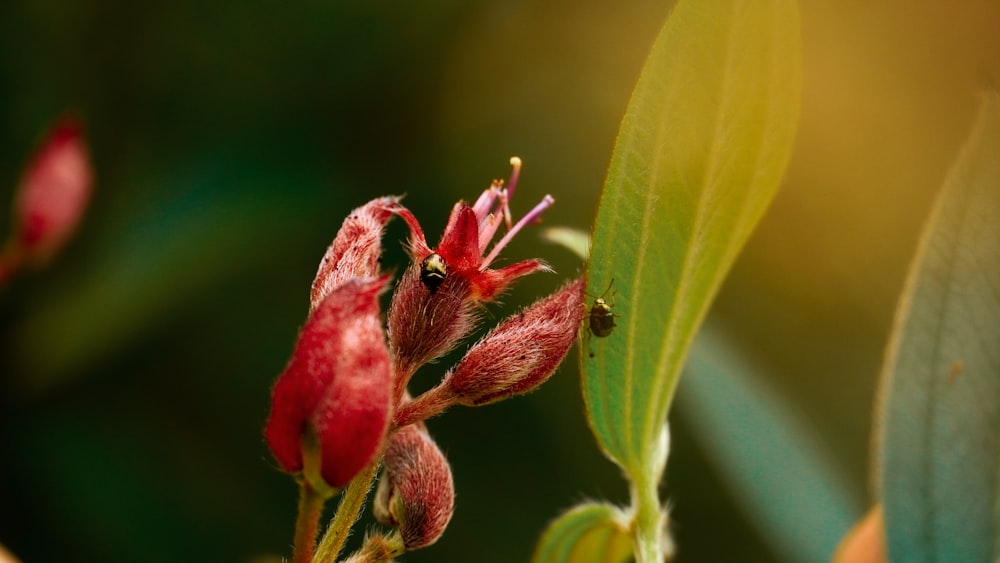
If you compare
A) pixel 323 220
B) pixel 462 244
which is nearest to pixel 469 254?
pixel 462 244

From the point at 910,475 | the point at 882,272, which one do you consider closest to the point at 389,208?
the point at 910,475

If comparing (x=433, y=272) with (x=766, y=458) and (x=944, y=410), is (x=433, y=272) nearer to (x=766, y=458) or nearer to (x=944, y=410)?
(x=944, y=410)

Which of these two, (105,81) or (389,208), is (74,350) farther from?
(389,208)

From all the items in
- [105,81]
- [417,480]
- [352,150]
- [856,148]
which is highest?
[105,81]

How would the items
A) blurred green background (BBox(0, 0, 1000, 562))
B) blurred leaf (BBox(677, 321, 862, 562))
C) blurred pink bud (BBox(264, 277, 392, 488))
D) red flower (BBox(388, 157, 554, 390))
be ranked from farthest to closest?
1. blurred green background (BBox(0, 0, 1000, 562))
2. blurred leaf (BBox(677, 321, 862, 562))
3. red flower (BBox(388, 157, 554, 390))
4. blurred pink bud (BBox(264, 277, 392, 488))

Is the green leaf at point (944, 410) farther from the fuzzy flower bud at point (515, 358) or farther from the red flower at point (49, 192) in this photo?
the red flower at point (49, 192)

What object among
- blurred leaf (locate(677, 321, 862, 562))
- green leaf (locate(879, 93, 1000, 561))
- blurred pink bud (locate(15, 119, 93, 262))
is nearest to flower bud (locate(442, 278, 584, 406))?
green leaf (locate(879, 93, 1000, 561))

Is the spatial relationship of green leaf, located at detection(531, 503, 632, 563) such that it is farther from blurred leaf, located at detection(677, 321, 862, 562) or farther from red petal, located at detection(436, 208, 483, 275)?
blurred leaf, located at detection(677, 321, 862, 562)
